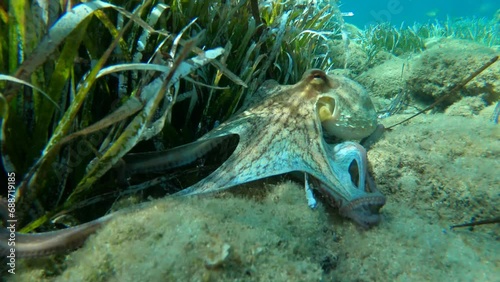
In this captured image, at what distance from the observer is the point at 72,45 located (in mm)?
1644

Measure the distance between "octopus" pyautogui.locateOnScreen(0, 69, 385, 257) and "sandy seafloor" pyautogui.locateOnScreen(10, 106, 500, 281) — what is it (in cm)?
10

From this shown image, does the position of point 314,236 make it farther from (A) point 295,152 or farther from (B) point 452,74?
(B) point 452,74

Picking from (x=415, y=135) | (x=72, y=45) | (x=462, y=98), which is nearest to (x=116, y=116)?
(x=72, y=45)

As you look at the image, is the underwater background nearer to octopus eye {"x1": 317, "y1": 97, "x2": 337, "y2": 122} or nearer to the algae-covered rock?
octopus eye {"x1": 317, "y1": 97, "x2": 337, "y2": 122}

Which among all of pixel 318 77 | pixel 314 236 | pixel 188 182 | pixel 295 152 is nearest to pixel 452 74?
pixel 318 77

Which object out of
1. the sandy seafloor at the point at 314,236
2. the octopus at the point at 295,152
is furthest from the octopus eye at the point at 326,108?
the sandy seafloor at the point at 314,236

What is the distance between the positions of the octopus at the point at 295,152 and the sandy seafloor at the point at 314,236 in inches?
3.8

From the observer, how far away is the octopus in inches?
68.8

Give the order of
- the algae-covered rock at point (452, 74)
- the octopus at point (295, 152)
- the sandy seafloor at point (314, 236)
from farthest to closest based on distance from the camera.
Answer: the algae-covered rock at point (452, 74) < the octopus at point (295, 152) < the sandy seafloor at point (314, 236)

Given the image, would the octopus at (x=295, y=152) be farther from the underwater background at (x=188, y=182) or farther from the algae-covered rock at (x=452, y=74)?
the algae-covered rock at (x=452, y=74)

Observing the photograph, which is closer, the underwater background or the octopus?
the underwater background

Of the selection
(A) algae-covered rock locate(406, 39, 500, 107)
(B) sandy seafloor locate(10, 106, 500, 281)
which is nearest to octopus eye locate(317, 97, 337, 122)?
(B) sandy seafloor locate(10, 106, 500, 281)

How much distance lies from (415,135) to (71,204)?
2.82 meters

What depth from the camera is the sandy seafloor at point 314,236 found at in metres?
1.29
